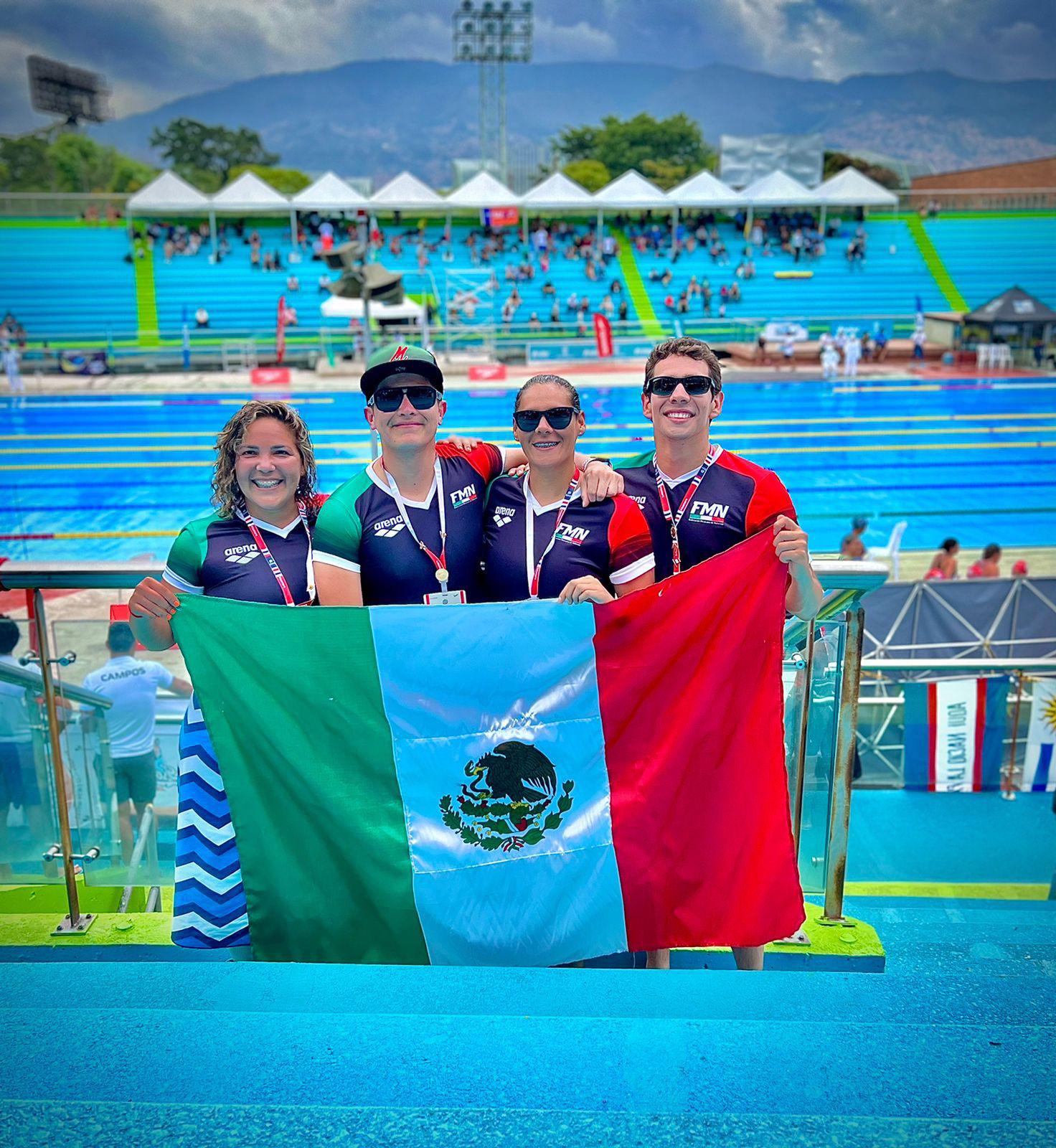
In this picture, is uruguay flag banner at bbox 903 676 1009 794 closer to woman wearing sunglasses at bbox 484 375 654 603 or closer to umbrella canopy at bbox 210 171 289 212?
woman wearing sunglasses at bbox 484 375 654 603

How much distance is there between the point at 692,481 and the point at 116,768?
2234mm

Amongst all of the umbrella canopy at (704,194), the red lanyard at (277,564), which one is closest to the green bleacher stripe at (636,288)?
the umbrella canopy at (704,194)

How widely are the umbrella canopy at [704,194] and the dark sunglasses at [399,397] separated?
128ft

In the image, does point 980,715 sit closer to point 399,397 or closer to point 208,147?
point 399,397

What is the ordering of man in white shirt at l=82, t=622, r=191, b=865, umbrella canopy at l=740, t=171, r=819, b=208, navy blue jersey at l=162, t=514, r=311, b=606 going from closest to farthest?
navy blue jersey at l=162, t=514, r=311, b=606
man in white shirt at l=82, t=622, r=191, b=865
umbrella canopy at l=740, t=171, r=819, b=208

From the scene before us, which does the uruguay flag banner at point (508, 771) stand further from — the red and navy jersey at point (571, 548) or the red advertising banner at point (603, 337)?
the red advertising banner at point (603, 337)

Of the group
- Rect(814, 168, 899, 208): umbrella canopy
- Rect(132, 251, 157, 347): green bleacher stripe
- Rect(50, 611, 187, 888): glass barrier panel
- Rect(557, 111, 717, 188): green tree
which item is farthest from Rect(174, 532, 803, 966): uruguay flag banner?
Rect(557, 111, 717, 188): green tree

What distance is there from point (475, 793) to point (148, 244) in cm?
4091

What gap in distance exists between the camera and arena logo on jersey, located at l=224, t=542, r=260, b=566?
2.72m

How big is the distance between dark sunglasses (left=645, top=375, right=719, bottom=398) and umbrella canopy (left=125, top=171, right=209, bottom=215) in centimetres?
3849

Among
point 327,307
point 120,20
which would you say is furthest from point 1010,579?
point 120,20

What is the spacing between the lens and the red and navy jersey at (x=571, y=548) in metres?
2.75

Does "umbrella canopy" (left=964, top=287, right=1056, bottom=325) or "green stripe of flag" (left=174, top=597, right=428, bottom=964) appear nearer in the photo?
"green stripe of flag" (left=174, top=597, right=428, bottom=964)

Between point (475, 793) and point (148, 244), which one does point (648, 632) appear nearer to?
point (475, 793)
